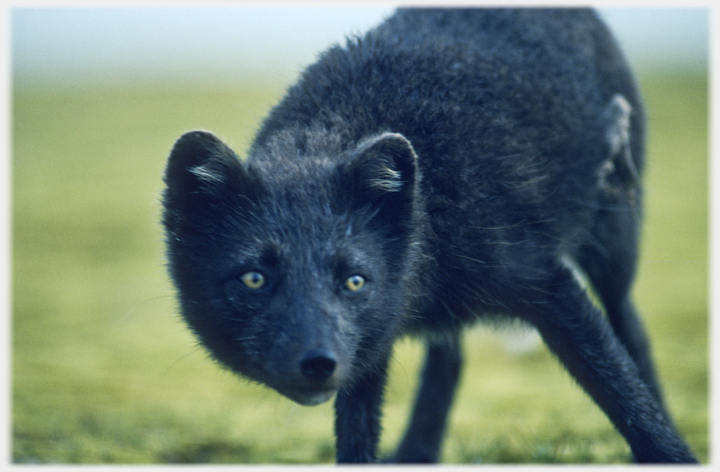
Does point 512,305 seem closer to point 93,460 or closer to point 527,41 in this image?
point 527,41

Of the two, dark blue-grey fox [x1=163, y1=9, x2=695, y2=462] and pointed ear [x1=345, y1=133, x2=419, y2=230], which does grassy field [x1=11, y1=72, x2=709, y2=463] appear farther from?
pointed ear [x1=345, y1=133, x2=419, y2=230]

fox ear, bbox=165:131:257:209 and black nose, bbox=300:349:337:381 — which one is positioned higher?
fox ear, bbox=165:131:257:209

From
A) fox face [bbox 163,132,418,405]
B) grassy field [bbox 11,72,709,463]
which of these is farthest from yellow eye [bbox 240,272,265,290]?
grassy field [bbox 11,72,709,463]

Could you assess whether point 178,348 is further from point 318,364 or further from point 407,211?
point 318,364

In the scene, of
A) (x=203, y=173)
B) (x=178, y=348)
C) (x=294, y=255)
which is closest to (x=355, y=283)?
(x=294, y=255)

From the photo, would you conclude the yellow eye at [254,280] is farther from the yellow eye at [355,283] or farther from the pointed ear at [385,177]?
the pointed ear at [385,177]

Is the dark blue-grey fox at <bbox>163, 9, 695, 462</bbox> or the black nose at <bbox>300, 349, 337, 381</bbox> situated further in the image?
the dark blue-grey fox at <bbox>163, 9, 695, 462</bbox>

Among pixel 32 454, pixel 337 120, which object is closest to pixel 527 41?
pixel 337 120

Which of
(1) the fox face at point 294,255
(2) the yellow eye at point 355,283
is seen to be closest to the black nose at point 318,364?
(1) the fox face at point 294,255
